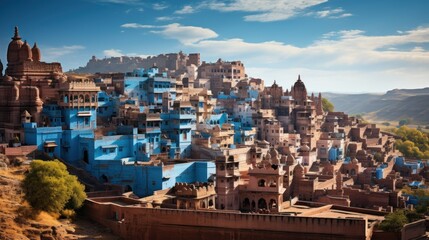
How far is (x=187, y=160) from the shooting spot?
35406mm

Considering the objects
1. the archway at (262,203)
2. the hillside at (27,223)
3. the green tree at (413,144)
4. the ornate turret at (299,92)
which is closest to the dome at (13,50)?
the hillside at (27,223)

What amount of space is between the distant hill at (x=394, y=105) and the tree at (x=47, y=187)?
10170 centimetres

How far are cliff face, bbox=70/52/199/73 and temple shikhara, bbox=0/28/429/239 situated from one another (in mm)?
19995

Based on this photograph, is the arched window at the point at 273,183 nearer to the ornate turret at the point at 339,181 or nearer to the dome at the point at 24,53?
the ornate turret at the point at 339,181

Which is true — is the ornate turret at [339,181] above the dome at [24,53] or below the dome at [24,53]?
below

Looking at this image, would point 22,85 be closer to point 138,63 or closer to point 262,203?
point 262,203

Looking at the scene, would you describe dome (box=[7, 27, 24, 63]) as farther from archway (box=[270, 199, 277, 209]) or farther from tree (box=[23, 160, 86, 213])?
archway (box=[270, 199, 277, 209])

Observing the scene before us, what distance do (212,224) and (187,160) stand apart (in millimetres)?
8564

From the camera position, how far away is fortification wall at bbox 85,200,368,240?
25.9 metres

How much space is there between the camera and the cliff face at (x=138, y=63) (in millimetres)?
70438

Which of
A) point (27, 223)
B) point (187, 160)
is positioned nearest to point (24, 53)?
point (187, 160)

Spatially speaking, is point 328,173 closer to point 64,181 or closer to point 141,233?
point 141,233

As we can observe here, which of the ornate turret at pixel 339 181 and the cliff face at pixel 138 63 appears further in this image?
the cliff face at pixel 138 63

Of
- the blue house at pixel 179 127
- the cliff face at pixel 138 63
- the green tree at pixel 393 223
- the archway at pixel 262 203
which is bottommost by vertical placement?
the green tree at pixel 393 223
